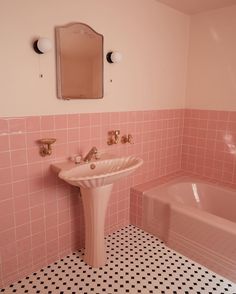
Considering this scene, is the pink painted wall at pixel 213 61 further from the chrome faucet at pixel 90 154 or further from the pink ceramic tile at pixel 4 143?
the pink ceramic tile at pixel 4 143

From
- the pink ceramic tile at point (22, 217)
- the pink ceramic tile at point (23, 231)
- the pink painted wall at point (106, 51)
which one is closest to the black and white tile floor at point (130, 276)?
the pink ceramic tile at point (23, 231)

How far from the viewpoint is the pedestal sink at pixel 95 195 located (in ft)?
5.40

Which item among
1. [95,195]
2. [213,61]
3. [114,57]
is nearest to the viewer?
[95,195]

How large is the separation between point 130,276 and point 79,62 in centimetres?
156

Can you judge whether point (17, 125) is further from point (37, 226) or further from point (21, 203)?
point (37, 226)

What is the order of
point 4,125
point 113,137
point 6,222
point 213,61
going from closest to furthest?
point 4,125 → point 6,222 → point 113,137 → point 213,61

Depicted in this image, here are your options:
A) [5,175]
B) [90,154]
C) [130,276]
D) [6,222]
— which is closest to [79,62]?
[90,154]

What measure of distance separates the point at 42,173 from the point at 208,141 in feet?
5.80

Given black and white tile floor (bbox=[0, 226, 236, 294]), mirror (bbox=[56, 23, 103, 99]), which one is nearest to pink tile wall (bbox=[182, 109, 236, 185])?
black and white tile floor (bbox=[0, 226, 236, 294])

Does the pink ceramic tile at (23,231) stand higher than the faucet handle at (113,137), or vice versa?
the faucet handle at (113,137)

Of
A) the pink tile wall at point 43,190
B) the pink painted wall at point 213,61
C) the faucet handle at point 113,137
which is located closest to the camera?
the pink tile wall at point 43,190

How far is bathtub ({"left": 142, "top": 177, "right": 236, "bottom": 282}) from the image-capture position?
171 cm

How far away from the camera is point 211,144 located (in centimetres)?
259

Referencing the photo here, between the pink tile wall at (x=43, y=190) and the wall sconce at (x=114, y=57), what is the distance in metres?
0.43
